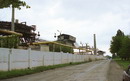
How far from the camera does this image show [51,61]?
40188 millimetres

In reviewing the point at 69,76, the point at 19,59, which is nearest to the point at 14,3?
the point at 69,76

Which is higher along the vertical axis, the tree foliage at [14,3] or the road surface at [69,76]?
the tree foliage at [14,3]

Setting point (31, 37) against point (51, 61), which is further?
point (31, 37)

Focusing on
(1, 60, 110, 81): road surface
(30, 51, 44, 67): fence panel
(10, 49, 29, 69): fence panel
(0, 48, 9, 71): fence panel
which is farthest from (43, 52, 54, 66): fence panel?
(0, 48, 9, 71): fence panel

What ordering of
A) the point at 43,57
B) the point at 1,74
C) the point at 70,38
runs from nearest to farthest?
1. the point at 1,74
2. the point at 43,57
3. the point at 70,38

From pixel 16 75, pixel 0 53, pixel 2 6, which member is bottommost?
pixel 16 75

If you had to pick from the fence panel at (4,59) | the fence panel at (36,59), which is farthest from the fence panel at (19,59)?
the fence panel at (36,59)

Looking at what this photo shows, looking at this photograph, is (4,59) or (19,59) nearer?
(4,59)

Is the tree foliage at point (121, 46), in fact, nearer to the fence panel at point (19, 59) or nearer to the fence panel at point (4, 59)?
the fence panel at point (19, 59)

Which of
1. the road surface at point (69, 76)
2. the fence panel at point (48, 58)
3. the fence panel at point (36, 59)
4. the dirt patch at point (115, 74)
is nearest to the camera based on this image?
the road surface at point (69, 76)

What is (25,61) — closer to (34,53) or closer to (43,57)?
(34,53)

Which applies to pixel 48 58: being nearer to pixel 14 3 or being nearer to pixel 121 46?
pixel 14 3

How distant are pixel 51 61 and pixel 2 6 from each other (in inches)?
948

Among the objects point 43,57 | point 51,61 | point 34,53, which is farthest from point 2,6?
point 51,61
